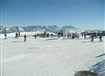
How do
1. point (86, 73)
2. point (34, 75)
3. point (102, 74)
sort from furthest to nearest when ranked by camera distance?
point (34, 75), point (102, 74), point (86, 73)

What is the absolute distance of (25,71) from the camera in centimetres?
1316

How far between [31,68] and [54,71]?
190cm

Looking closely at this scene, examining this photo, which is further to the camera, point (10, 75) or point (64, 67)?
point (64, 67)

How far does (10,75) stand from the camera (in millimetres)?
12250

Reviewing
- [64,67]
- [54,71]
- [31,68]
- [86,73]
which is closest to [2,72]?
[31,68]

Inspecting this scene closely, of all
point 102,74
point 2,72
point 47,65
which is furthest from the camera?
point 47,65

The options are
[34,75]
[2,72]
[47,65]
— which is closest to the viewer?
[34,75]

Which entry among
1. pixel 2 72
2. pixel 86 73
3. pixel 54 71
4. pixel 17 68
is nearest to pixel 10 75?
pixel 2 72

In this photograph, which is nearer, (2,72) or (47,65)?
(2,72)

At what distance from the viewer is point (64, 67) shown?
14203mm

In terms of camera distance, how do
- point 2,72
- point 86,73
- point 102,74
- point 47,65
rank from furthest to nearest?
point 47,65 < point 2,72 < point 102,74 < point 86,73

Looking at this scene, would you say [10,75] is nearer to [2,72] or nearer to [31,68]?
[2,72]

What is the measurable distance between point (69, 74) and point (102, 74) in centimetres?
213

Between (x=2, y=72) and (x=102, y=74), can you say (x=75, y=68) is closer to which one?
(x=102, y=74)
